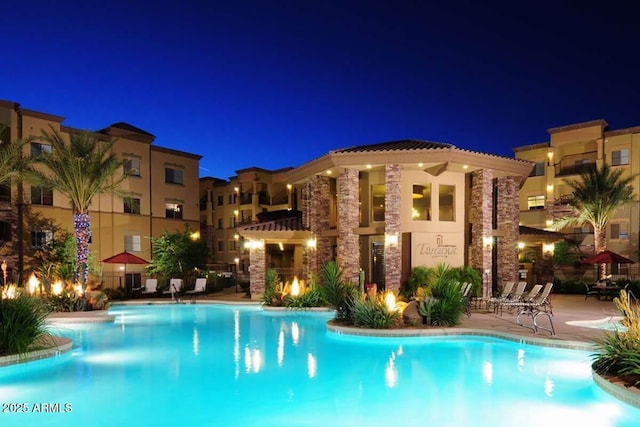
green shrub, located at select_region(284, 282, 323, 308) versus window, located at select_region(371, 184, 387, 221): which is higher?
window, located at select_region(371, 184, 387, 221)

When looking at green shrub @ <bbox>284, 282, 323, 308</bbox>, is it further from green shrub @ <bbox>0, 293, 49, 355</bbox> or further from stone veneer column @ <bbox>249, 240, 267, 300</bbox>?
green shrub @ <bbox>0, 293, 49, 355</bbox>

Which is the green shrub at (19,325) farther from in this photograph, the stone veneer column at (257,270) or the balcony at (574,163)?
the balcony at (574,163)

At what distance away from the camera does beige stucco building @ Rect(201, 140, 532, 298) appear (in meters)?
19.0

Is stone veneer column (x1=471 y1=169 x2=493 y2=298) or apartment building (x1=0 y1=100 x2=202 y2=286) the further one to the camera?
apartment building (x1=0 y1=100 x2=202 y2=286)

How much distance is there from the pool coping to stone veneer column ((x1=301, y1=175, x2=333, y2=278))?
12293 millimetres

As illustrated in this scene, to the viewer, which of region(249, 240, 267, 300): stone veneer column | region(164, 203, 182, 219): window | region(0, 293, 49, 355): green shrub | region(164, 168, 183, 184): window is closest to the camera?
region(0, 293, 49, 355): green shrub

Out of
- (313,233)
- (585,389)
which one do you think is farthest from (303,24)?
(585,389)

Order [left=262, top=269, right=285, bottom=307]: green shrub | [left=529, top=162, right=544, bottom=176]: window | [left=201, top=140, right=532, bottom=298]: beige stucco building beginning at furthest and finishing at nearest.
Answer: [left=529, top=162, right=544, bottom=176]: window < [left=262, top=269, right=285, bottom=307]: green shrub < [left=201, top=140, right=532, bottom=298]: beige stucco building

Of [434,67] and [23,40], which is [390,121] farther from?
[23,40]

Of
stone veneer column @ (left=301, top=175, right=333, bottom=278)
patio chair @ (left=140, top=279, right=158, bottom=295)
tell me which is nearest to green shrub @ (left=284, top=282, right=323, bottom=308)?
stone veneer column @ (left=301, top=175, right=333, bottom=278)

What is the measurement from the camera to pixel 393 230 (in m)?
18.9

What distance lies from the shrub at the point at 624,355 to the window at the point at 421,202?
1145cm

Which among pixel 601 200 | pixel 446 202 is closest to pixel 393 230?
pixel 446 202

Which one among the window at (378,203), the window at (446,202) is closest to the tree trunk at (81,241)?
the window at (378,203)
